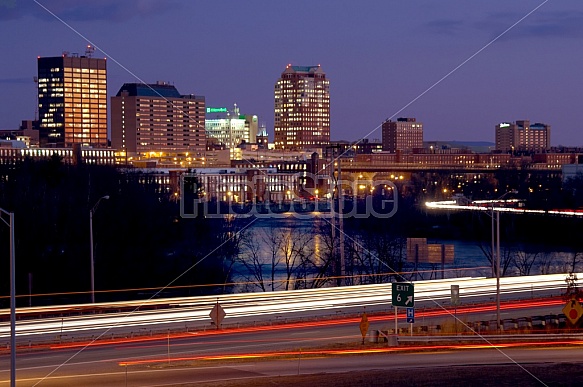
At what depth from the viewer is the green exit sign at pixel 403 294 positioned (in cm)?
2294

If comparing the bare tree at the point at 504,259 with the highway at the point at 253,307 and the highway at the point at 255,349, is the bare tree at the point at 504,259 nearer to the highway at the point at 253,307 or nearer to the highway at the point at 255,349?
the highway at the point at 253,307

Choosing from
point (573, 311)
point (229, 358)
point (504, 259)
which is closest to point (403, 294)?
point (573, 311)

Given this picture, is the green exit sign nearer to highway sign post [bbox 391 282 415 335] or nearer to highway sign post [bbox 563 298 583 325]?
highway sign post [bbox 391 282 415 335]

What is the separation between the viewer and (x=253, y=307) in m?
29.1

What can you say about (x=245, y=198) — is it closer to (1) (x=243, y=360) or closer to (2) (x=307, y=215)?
(2) (x=307, y=215)

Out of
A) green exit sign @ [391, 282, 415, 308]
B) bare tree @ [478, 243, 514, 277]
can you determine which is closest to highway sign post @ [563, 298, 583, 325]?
green exit sign @ [391, 282, 415, 308]

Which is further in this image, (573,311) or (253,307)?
(253,307)

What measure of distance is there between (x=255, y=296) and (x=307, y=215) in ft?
207

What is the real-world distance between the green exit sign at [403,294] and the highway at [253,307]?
15.6 feet

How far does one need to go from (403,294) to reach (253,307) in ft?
23.8

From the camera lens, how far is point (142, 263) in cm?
4316

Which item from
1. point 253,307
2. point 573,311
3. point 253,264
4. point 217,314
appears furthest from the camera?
point 253,264

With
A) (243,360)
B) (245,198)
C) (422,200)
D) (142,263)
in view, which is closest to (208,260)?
(142,263)

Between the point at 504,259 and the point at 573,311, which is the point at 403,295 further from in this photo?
the point at 504,259
